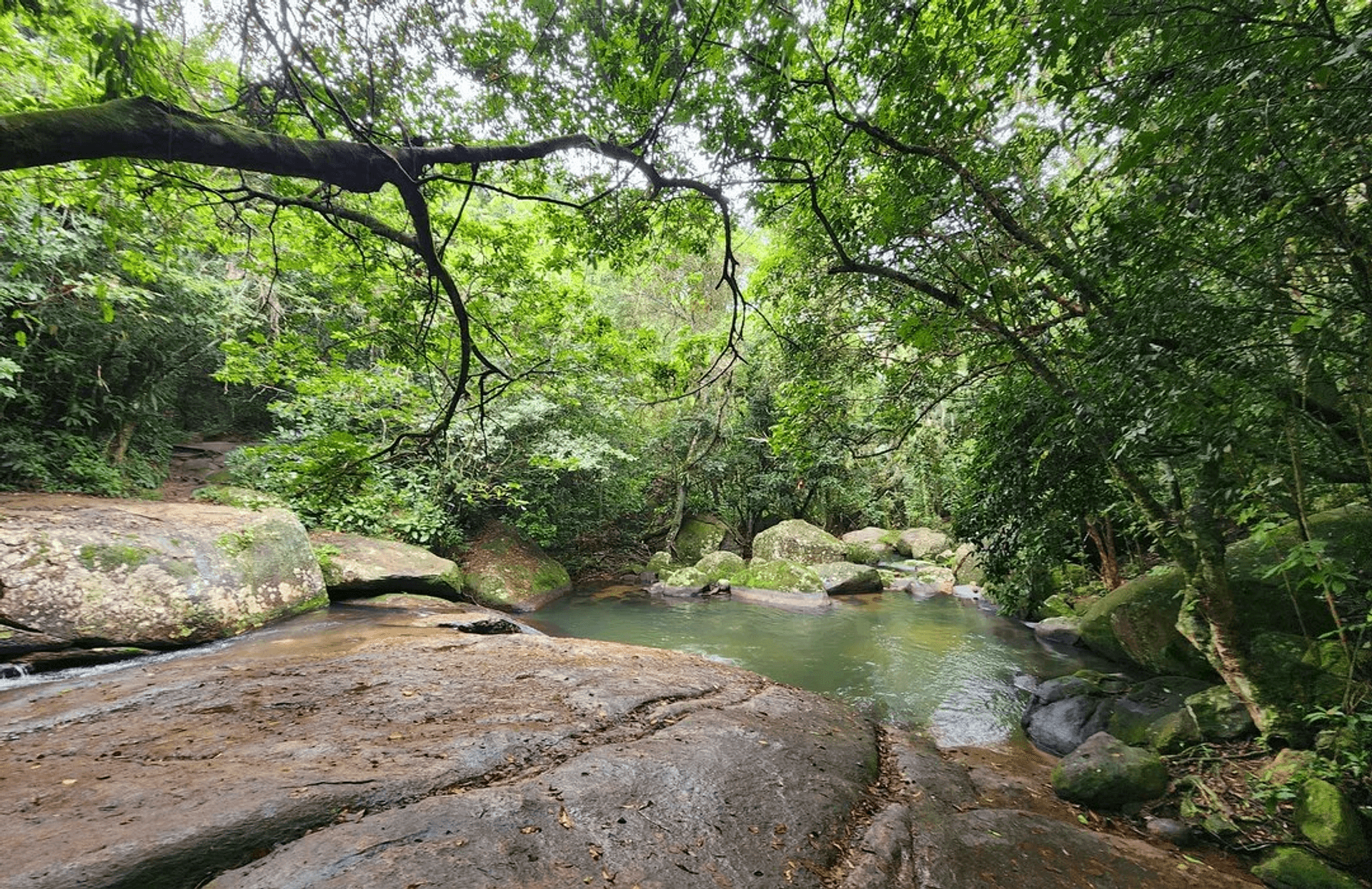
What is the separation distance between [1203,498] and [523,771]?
5873mm

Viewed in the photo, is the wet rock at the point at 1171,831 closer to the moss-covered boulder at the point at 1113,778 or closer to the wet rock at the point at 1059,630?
the moss-covered boulder at the point at 1113,778

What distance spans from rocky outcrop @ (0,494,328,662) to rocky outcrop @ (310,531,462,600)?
63cm

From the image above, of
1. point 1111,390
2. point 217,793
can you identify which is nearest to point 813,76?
point 1111,390

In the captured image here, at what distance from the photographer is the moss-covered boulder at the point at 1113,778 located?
14.1 feet

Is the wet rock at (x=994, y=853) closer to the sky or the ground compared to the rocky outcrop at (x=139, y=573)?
closer to the ground

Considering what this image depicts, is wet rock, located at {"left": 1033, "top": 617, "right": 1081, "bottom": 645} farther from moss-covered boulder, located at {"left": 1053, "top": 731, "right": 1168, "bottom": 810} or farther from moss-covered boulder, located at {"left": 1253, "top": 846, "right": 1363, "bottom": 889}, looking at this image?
moss-covered boulder, located at {"left": 1253, "top": 846, "right": 1363, "bottom": 889}

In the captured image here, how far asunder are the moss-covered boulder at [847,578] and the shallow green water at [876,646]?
346 millimetres

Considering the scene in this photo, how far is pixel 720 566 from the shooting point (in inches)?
610

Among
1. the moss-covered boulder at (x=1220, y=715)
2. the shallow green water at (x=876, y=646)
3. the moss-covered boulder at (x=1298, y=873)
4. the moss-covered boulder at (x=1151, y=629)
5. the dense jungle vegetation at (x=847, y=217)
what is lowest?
the shallow green water at (x=876, y=646)

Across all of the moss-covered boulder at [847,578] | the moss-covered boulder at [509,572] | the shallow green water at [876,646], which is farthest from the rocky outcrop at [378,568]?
the moss-covered boulder at [847,578]

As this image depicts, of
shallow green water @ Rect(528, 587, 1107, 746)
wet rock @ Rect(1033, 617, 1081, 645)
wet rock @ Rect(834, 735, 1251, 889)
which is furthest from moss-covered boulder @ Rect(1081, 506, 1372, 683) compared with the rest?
wet rock @ Rect(834, 735, 1251, 889)

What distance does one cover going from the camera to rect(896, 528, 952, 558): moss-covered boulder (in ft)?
58.8

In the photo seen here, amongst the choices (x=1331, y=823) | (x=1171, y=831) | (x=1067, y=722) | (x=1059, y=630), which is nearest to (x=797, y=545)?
(x=1059, y=630)

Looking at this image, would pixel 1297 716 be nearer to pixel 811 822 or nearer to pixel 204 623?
pixel 811 822
